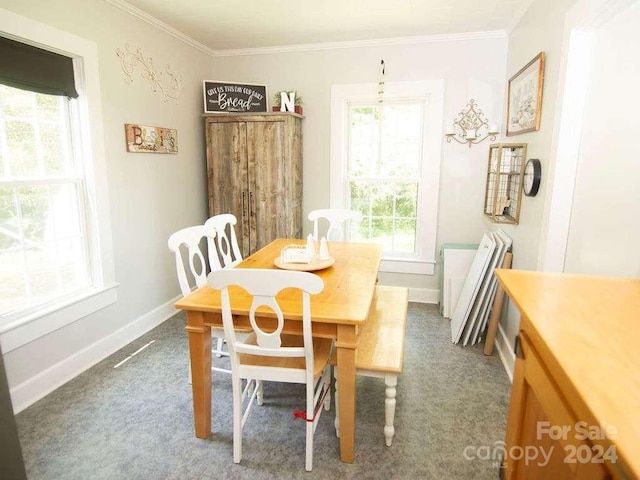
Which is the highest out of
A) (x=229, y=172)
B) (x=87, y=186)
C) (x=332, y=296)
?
(x=229, y=172)

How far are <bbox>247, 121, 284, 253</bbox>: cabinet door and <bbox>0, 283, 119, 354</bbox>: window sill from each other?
4.42 feet

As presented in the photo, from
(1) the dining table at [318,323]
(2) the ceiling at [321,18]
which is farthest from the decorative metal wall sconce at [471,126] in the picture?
(1) the dining table at [318,323]

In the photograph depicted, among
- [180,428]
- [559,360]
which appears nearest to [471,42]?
[559,360]

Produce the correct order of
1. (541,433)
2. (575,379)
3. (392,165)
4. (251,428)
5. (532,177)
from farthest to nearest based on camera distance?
1. (392,165)
2. (532,177)
3. (251,428)
4. (541,433)
5. (575,379)

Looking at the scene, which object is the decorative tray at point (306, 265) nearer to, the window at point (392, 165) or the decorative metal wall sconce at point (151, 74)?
the window at point (392, 165)

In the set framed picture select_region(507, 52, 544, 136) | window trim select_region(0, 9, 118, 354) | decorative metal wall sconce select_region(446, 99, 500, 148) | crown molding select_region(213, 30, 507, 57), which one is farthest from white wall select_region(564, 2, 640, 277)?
window trim select_region(0, 9, 118, 354)

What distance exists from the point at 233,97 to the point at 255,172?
77 cm

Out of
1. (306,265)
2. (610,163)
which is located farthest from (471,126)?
(306,265)

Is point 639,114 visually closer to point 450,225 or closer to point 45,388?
point 450,225

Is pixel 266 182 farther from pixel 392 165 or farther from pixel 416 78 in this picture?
pixel 416 78

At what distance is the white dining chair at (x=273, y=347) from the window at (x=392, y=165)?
2.15 metres

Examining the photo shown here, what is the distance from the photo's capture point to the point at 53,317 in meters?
2.35

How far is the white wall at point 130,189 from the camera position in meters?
2.32

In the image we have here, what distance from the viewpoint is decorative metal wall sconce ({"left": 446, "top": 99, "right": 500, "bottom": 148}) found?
344cm
